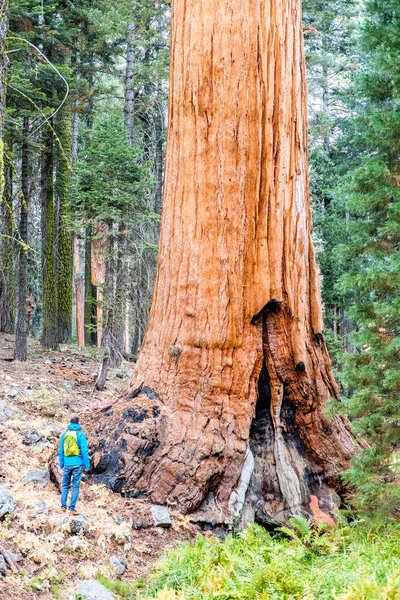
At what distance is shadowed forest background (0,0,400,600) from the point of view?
184 inches

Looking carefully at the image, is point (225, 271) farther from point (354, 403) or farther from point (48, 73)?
point (48, 73)

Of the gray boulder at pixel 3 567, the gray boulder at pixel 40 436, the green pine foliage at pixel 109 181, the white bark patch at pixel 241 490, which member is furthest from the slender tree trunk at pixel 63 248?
the gray boulder at pixel 3 567

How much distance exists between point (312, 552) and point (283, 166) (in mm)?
3724

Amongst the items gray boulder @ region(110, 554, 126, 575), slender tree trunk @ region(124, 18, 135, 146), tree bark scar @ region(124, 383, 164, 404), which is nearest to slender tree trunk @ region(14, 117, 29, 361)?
slender tree trunk @ region(124, 18, 135, 146)

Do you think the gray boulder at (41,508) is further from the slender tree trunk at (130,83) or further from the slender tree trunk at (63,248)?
the slender tree trunk at (130,83)

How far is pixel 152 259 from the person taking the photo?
622 inches

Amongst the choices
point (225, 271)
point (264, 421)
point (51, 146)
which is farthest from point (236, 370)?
point (51, 146)

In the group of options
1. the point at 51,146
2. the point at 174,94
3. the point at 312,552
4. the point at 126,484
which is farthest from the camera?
the point at 51,146

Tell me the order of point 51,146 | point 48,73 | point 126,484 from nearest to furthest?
point 126,484
point 48,73
point 51,146

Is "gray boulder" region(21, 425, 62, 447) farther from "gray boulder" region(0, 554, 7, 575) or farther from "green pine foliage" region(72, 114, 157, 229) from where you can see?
"green pine foliage" region(72, 114, 157, 229)

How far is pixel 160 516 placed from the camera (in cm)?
486

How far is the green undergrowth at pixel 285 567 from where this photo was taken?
3.64 m

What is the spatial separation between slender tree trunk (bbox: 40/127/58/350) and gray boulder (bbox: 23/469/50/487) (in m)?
9.38

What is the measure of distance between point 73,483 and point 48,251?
1153 cm
